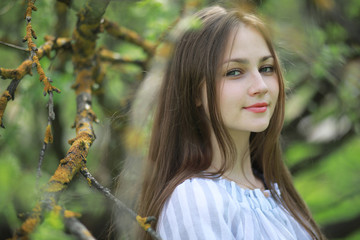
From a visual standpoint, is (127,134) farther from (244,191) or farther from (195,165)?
(244,191)

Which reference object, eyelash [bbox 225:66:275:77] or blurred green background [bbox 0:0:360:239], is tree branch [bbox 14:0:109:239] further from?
eyelash [bbox 225:66:275:77]

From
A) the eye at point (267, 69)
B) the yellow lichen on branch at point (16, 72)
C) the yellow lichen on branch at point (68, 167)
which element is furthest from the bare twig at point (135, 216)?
the eye at point (267, 69)

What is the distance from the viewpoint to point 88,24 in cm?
153

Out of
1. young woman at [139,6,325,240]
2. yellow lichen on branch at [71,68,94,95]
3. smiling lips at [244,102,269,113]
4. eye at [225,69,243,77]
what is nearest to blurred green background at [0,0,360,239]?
yellow lichen on branch at [71,68,94,95]

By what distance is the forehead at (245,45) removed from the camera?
1501 mm

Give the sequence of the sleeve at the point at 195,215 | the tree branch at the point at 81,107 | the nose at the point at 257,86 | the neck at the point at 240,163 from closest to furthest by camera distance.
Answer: the tree branch at the point at 81,107
the sleeve at the point at 195,215
the nose at the point at 257,86
the neck at the point at 240,163

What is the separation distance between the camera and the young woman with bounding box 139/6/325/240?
1.38 m

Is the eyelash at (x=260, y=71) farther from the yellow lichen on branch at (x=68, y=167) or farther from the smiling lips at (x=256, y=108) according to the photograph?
the yellow lichen on branch at (x=68, y=167)

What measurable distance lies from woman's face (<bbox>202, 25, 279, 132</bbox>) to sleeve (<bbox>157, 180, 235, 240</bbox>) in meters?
0.25

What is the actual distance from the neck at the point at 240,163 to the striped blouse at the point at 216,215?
7cm

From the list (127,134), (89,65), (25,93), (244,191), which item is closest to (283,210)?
(244,191)

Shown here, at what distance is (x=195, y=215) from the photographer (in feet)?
4.33

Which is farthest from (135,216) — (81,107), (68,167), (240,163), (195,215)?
(240,163)

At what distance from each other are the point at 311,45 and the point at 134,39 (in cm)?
85
